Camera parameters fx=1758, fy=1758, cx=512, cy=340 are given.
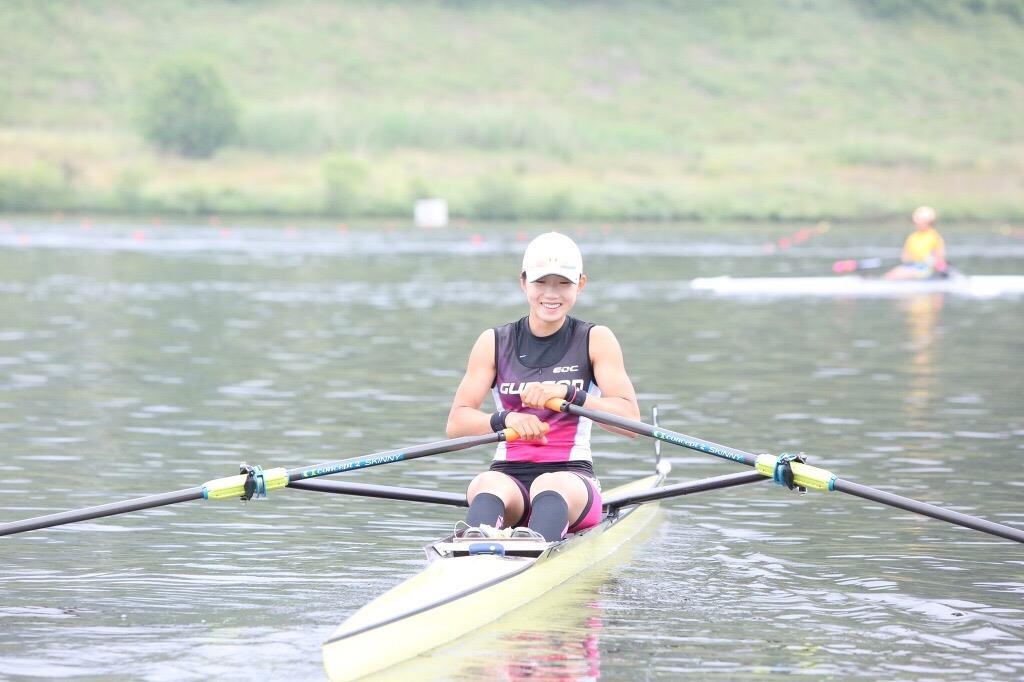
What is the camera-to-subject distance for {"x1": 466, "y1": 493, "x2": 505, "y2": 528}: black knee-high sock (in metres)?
8.16

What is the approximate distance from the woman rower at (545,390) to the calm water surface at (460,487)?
525mm

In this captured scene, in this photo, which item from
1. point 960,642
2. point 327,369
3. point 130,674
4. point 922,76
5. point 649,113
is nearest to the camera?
point 130,674

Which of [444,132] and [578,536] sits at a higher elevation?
[444,132]

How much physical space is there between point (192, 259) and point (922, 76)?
70.0m

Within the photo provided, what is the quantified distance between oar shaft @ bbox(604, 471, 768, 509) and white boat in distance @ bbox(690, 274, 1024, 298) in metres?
19.9

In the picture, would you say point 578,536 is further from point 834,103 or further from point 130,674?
point 834,103

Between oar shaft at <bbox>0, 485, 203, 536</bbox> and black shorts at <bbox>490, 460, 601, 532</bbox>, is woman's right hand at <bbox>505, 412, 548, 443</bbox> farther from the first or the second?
oar shaft at <bbox>0, 485, 203, 536</bbox>

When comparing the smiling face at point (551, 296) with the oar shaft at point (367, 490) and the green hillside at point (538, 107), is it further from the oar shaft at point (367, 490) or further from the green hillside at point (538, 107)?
the green hillside at point (538, 107)

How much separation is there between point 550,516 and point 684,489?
1110 millimetres

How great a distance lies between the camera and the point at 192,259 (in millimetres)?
38062

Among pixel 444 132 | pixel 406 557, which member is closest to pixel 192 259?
pixel 406 557

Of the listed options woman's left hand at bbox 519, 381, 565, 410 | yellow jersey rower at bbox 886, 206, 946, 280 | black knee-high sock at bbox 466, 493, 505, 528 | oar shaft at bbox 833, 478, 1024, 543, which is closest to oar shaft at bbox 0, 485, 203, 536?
→ black knee-high sock at bbox 466, 493, 505, 528

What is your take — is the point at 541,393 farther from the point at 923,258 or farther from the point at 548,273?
the point at 923,258

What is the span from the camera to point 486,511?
322 inches
